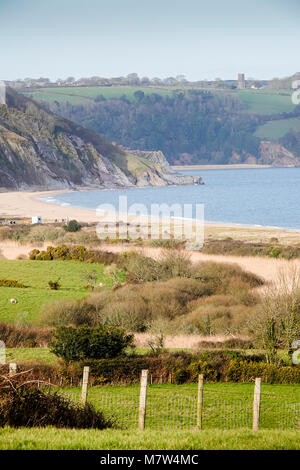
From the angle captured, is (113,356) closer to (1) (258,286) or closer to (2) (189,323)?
(2) (189,323)

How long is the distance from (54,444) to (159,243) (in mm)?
35527

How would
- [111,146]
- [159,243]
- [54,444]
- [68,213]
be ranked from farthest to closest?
1. [111,146]
2. [68,213]
3. [159,243]
4. [54,444]

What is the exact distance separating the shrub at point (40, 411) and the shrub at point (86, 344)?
26.6 feet

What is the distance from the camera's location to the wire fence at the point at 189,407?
13211mm

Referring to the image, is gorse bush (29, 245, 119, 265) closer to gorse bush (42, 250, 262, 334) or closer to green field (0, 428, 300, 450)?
gorse bush (42, 250, 262, 334)

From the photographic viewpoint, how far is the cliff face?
13012 cm

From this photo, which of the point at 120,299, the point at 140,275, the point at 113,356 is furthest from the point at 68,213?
the point at 113,356

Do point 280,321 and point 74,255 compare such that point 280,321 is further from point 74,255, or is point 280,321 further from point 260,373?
point 74,255

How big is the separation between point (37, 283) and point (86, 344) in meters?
11.9

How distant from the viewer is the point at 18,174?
421 feet

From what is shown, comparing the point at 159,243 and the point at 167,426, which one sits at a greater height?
the point at 167,426

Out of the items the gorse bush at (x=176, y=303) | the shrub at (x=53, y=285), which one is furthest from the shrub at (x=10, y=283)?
the gorse bush at (x=176, y=303)

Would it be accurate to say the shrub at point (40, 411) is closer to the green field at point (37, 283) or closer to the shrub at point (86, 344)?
the shrub at point (86, 344)

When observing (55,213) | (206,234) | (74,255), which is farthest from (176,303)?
(55,213)
